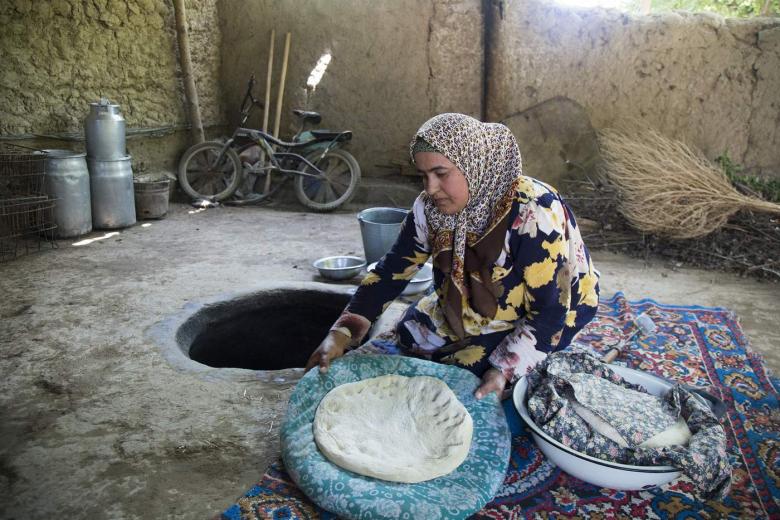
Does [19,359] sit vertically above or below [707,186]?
below

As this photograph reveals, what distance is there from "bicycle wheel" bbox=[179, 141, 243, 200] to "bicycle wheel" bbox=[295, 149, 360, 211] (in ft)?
2.18

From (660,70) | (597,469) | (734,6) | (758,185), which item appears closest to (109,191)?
(597,469)

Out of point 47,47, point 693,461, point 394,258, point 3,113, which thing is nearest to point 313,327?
point 394,258

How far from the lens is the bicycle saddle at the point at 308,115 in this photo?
5547mm

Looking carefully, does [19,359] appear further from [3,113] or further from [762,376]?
[762,376]

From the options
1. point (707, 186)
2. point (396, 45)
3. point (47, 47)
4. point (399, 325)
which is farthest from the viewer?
point (396, 45)

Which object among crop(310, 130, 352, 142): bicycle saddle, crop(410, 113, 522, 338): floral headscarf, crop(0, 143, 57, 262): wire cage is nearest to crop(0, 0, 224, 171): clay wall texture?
crop(0, 143, 57, 262): wire cage

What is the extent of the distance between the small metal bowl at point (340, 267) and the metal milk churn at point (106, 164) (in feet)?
6.70

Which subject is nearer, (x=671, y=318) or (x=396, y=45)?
(x=671, y=318)

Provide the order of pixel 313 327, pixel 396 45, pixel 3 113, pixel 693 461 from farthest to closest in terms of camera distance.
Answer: pixel 396 45
pixel 3 113
pixel 313 327
pixel 693 461

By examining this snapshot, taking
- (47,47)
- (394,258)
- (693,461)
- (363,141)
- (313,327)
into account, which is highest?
(47,47)

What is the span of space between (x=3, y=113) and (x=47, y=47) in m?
0.67

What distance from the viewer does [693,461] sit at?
4.70 feet

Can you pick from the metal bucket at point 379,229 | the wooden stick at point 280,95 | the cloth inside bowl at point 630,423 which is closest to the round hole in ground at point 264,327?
the metal bucket at point 379,229
